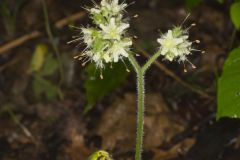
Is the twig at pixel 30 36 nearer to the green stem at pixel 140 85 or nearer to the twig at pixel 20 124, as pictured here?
the twig at pixel 20 124

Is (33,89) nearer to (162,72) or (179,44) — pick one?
(162,72)

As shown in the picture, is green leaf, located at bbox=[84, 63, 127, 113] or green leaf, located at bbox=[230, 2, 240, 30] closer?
green leaf, located at bbox=[230, 2, 240, 30]

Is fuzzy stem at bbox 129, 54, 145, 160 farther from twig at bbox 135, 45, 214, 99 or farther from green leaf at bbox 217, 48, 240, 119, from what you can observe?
twig at bbox 135, 45, 214, 99

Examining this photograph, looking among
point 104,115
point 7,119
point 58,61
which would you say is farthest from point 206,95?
point 7,119

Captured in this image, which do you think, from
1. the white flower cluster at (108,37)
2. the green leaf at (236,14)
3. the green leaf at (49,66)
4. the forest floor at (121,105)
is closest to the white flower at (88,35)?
the white flower cluster at (108,37)

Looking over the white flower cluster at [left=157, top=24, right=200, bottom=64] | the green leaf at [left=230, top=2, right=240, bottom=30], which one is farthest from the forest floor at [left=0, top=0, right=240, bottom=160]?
the white flower cluster at [left=157, top=24, right=200, bottom=64]
